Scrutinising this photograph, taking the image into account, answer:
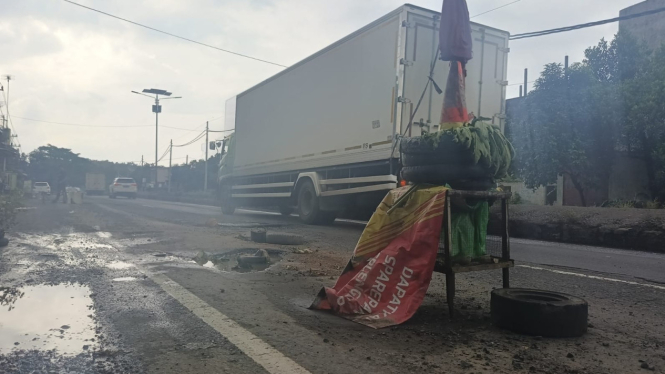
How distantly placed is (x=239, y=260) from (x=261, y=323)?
2.83 meters

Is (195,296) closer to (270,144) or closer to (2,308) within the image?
(2,308)

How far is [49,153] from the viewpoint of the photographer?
285 feet

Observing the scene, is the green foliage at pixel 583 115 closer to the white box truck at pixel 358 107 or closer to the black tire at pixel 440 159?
the white box truck at pixel 358 107

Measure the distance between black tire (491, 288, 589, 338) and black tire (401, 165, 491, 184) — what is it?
3.44ft

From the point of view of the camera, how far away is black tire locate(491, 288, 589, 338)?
366 centimetres

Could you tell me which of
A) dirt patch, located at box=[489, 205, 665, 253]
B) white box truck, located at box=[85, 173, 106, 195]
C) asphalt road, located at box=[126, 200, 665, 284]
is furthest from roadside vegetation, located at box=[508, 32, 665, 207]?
white box truck, located at box=[85, 173, 106, 195]

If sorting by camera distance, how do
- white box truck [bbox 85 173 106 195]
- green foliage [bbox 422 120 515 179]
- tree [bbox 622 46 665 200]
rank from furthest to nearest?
1. white box truck [bbox 85 173 106 195]
2. tree [bbox 622 46 665 200]
3. green foliage [bbox 422 120 515 179]

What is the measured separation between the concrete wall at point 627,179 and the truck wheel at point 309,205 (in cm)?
1870

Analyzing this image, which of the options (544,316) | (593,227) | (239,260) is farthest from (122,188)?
(544,316)

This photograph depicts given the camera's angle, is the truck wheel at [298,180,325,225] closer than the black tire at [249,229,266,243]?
No

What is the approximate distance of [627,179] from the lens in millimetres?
26203

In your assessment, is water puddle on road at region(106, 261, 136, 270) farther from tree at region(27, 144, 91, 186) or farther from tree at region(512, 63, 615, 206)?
tree at region(27, 144, 91, 186)

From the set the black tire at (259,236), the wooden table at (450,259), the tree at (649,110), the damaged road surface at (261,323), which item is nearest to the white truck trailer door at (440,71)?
the black tire at (259,236)

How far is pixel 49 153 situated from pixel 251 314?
9520 centimetres
